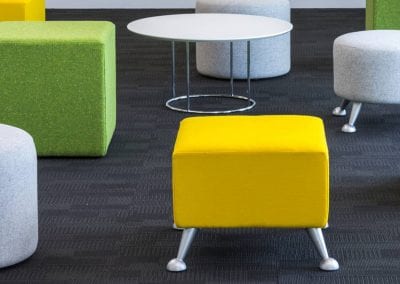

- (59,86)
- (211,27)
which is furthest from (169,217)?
(211,27)

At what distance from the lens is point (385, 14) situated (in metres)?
8.34

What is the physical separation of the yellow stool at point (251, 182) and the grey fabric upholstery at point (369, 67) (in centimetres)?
224

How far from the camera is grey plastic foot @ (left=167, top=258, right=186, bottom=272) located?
15.3 ft

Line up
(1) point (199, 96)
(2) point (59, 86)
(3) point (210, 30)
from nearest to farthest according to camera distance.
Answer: (2) point (59, 86) → (3) point (210, 30) → (1) point (199, 96)

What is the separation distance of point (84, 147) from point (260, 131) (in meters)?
1.82

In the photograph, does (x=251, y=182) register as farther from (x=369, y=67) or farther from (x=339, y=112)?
(x=339, y=112)

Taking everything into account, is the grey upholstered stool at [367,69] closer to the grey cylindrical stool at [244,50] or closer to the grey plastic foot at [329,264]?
the grey cylindrical stool at [244,50]

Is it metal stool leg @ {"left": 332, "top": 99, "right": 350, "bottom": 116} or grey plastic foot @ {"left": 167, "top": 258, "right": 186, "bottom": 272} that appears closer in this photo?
grey plastic foot @ {"left": 167, "top": 258, "right": 186, "bottom": 272}

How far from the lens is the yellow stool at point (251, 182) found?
14.7 feet

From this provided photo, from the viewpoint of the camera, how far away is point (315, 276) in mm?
4586

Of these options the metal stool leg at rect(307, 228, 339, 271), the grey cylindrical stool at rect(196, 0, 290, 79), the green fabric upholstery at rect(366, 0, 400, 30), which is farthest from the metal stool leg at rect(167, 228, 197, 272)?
the green fabric upholstery at rect(366, 0, 400, 30)

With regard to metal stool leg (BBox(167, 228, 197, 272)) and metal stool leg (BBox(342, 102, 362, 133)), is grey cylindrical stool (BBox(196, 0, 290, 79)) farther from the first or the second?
metal stool leg (BBox(167, 228, 197, 272))

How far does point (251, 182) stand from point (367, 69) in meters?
2.45

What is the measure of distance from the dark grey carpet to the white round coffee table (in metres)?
0.19
